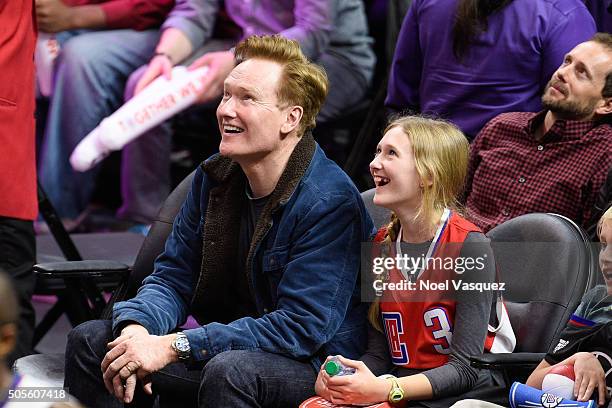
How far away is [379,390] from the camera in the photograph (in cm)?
294

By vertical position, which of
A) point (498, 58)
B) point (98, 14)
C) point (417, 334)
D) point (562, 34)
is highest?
point (562, 34)

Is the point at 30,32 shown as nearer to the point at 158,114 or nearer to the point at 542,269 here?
the point at 158,114

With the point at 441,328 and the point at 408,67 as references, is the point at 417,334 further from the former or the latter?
the point at 408,67

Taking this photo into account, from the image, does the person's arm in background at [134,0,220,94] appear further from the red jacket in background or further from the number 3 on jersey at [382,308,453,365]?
the number 3 on jersey at [382,308,453,365]

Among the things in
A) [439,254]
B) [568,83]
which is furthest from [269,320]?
[568,83]

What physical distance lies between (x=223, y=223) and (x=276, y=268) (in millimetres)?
234

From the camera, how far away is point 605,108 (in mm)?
3785

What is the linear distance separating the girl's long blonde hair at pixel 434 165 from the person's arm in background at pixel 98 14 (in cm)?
263

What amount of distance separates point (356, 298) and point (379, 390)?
15.7 inches

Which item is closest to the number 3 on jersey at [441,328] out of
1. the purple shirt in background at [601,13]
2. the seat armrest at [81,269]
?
the seat armrest at [81,269]

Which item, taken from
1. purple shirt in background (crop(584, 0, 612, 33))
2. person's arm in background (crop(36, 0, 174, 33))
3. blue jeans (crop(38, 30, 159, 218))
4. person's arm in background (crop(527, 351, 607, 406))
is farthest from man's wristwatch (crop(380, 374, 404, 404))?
person's arm in background (crop(36, 0, 174, 33))

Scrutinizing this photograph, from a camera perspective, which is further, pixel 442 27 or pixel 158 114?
pixel 158 114

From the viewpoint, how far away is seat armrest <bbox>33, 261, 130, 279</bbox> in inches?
144

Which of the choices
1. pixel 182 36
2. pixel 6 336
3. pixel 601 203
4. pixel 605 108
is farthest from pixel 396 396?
pixel 182 36
